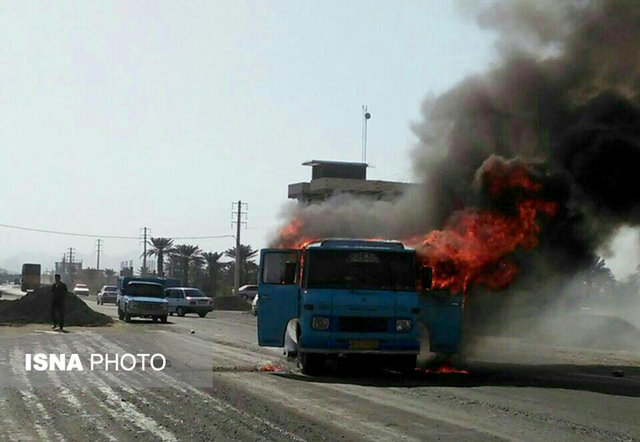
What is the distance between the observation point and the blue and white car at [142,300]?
130 ft

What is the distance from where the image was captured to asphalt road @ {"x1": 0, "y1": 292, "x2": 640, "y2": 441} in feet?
34.1

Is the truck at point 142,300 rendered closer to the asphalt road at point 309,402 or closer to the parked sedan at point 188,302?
the parked sedan at point 188,302

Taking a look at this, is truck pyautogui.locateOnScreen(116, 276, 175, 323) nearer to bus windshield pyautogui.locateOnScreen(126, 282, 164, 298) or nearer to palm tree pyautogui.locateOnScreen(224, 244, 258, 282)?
bus windshield pyautogui.locateOnScreen(126, 282, 164, 298)

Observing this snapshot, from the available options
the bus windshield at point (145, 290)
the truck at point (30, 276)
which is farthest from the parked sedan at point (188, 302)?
the truck at point (30, 276)

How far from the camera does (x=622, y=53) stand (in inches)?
988

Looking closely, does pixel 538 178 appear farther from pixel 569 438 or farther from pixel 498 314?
pixel 569 438

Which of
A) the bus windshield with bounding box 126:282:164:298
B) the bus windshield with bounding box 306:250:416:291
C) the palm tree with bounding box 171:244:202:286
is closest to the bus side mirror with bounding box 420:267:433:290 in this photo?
the bus windshield with bounding box 306:250:416:291

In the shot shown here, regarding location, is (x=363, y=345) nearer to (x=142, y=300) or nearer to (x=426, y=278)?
(x=426, y=278)

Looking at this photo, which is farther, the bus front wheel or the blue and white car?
the blue and white car

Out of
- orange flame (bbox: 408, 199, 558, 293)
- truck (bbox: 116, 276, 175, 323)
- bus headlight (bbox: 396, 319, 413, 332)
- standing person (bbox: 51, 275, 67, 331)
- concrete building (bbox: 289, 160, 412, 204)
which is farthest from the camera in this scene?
concrete building (bbox: 289, 160, 412, 204)

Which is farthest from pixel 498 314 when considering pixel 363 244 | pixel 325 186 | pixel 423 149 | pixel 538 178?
pixel 325 186

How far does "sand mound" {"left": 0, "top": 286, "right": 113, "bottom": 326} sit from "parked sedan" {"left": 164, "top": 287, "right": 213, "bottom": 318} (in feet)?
29.3

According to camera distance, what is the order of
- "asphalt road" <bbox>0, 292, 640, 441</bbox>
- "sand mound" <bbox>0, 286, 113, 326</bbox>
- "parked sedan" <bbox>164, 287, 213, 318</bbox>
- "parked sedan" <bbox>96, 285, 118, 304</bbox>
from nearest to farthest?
"asphalt road" <bbox>0, 292, 640, 441</bbox> → "sand mound" <bbox>0, 286, 113, 326</bbox> → "parked sedan" <bbox>164, 287, 213, 318</bbox> → "parked sedan" <bbox>96, 285, 118, 304</bbox>

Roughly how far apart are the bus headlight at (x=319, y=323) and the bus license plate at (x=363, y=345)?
1.80 ft
